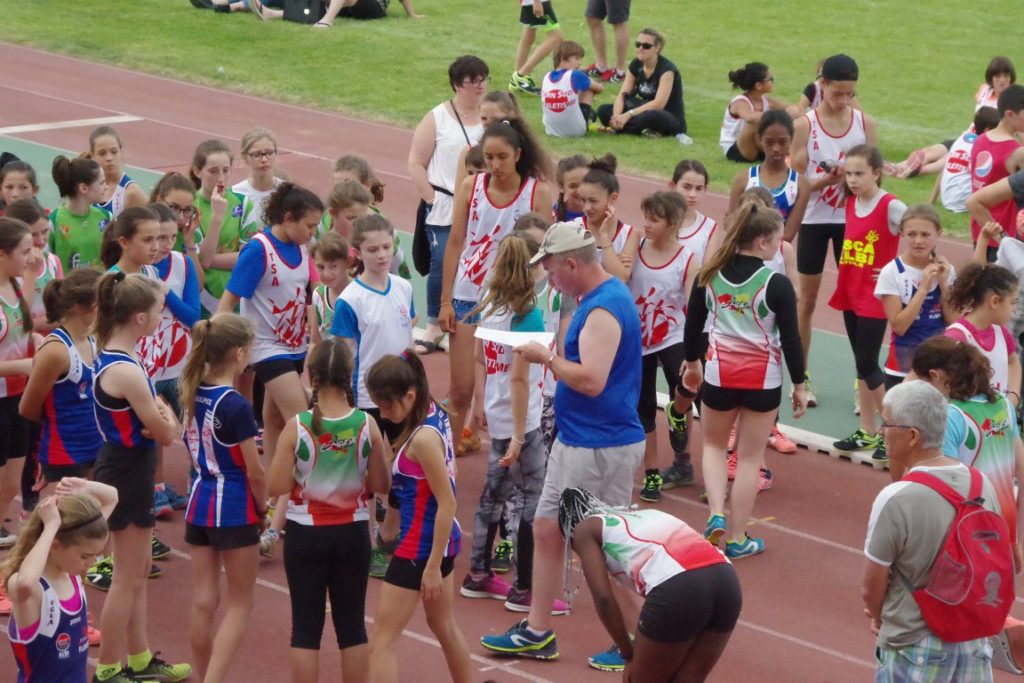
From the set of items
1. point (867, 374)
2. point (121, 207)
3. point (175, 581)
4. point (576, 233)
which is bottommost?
point (175, 581)

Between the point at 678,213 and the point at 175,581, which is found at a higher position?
the point at 678,213

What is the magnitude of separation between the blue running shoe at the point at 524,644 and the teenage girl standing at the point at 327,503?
101 centimetres

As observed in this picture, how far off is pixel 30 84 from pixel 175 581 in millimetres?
15972

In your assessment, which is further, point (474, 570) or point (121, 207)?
point (121, 207)

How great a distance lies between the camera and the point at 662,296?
8.81 meters

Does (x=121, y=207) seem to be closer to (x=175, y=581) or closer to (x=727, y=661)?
(x=175, y=581)

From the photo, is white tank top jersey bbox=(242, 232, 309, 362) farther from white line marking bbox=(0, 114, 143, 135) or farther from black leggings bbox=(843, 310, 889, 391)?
white line marking bbox=(0, 114, 143, 135)

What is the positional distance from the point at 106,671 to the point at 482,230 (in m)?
3.48

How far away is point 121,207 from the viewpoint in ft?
31.2

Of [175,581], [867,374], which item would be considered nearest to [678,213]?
[867,374]

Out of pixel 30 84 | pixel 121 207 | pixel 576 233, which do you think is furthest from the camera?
pixel 30 84

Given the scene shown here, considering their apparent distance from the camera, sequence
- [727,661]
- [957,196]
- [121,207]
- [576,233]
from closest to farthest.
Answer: [576,233]
[727,661]
[121,207]
[957,196]

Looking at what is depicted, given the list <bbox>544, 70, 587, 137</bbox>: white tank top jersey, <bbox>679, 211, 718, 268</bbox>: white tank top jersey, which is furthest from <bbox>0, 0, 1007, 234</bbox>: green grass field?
<bbox>679, 211, 718, 268</bbox>: white tank top jersey

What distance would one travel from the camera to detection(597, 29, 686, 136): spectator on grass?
18.7 meters
